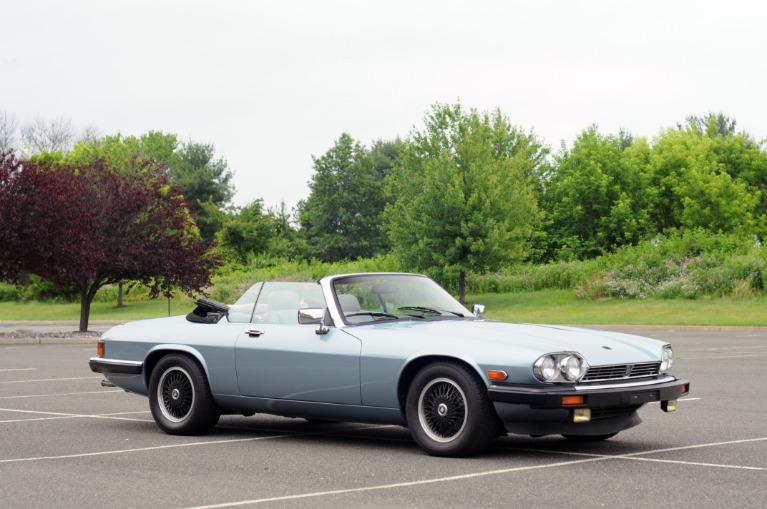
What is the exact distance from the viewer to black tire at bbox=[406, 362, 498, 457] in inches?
306

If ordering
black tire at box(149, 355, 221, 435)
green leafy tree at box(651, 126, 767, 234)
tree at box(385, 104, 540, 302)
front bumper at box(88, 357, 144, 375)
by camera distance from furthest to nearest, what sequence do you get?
green leafy tree at box(651, 126, 767, 234) < tree at box(385, 104, 540, 302) < front bumper at box(88, 357, 144, 375) < black tire at box(149, 355, 221, 435)

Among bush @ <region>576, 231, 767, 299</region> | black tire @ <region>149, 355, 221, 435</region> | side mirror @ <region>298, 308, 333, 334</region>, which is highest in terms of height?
bush @ <region>576, 231, 767, 299</region>

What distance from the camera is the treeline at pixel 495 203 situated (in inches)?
1777

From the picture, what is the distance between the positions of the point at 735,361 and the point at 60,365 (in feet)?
38.8

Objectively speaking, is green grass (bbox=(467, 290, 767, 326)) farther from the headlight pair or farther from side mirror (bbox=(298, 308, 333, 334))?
the headlight pair

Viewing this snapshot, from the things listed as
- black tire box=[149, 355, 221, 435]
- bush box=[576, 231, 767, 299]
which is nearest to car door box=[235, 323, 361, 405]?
black tire box=[149, 355, 221, 435]

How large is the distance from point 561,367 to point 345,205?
86734 mm

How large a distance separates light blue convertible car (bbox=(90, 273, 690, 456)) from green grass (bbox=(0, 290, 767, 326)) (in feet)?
82.8

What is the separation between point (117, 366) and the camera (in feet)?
33.4

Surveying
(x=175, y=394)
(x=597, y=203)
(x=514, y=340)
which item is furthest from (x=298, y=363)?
(x=597, y=203)

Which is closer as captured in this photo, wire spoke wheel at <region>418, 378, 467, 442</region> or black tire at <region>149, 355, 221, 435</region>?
wire spoke wheel at <region>418, 378, 467, 442</region>

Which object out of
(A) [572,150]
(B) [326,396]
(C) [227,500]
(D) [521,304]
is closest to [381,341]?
(B) [326,396]

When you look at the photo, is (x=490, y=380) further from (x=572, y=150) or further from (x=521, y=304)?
(x=572, y=150)

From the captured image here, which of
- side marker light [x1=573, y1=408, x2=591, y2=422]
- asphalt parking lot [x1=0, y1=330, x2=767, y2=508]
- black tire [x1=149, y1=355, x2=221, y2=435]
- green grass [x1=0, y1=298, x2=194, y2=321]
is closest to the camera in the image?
asphalt parking lot [x1=0, y1=330, x2=767, y2=508]
